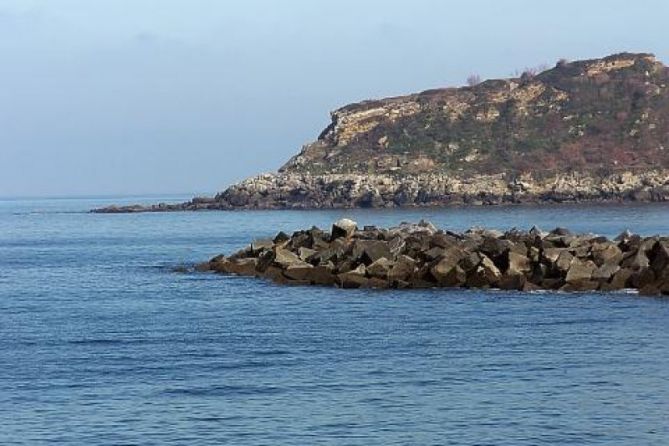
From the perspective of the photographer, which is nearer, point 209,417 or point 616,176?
point 209,417

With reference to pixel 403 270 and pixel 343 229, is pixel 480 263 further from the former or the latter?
pixel 343 229

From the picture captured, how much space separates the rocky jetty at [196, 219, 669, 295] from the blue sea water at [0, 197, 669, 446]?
62.8 inches

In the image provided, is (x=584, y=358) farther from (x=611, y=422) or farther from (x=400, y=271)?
(x=400, y=271)

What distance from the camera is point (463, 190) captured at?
441 ft

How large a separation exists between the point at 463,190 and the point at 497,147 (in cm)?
1437

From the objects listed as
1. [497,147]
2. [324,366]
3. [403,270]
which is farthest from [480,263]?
[497,147]

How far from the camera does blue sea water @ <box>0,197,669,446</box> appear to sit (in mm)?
23219

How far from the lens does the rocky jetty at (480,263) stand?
45.7 meters

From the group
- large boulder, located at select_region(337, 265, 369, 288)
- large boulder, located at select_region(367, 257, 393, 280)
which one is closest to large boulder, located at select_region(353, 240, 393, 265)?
large boulder, located at select_region(367, 257, 393, 280)

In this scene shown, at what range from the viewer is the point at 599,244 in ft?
165

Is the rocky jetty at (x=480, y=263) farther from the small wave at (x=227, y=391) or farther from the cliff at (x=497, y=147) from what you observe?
the cliff at (x=497, y=147)

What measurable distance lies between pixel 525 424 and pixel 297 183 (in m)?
119

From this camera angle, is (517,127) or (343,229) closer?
(343,229)

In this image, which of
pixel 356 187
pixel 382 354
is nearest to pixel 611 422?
pixel 382 354
